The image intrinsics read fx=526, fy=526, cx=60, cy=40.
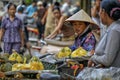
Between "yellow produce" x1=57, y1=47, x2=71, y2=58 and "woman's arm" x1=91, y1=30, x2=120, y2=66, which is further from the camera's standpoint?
"yellow produce" x1=57, y1=47, x2=71, y2=58

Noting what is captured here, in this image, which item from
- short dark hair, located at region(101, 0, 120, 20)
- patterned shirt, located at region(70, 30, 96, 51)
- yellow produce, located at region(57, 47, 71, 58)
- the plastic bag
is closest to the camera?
the plastic bag

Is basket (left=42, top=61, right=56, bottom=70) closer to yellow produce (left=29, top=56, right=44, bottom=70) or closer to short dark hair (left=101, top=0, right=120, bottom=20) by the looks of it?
yellow produce (left=29, top=56, right=44, bottom=70)

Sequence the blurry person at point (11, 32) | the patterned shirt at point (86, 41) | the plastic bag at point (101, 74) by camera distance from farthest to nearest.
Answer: the blurry person at point (11, 32), the patterned shirt at point (86, 41), the plastic bag at point (101, 74)

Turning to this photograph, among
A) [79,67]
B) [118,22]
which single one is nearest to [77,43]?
[79,67]

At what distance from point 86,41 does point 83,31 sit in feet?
0.72

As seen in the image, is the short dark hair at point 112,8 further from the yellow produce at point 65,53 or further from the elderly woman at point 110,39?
the yellow produce at point 65,53

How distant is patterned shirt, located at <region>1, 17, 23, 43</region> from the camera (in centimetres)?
1143

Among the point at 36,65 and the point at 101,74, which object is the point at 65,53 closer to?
the point at 36,65

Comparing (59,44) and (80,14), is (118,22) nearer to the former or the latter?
→ (80,14)

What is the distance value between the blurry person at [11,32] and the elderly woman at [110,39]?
218 inches

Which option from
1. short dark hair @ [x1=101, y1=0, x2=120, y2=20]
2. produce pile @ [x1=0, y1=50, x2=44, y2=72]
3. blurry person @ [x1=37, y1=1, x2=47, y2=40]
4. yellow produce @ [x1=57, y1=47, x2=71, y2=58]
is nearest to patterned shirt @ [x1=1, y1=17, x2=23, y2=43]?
produce pile @ [x1=0, y1=50, x2=44, y2=72]

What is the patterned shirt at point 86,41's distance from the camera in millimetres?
7649

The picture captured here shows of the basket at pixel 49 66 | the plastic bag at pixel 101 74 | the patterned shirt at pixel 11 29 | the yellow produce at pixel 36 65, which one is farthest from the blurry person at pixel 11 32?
the plastic bag at pixel 101 74

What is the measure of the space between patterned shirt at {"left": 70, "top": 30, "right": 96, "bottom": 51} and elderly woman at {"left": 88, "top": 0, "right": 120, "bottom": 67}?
63.0 inches
